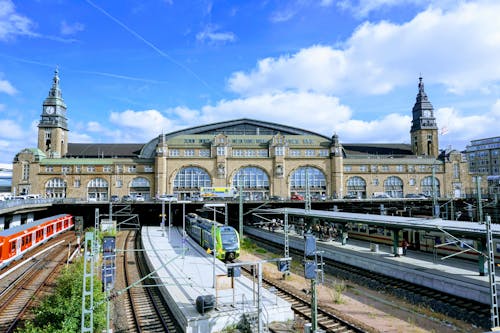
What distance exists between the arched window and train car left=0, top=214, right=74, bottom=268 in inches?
2537

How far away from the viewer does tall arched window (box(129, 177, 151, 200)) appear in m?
70.9

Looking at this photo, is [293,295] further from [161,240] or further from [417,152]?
[417,152]

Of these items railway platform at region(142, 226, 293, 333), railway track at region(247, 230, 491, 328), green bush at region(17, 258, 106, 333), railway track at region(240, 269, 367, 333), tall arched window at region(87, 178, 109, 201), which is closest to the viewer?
green bush at region(17, 258, 106, 333)

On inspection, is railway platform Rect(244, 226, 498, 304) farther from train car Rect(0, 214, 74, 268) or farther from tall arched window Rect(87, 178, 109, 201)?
tall arched window Rect(87, 178, 109, 201)

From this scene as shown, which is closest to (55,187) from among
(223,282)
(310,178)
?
(310,178)

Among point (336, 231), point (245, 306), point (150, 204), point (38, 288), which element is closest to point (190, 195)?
point (150, 204)

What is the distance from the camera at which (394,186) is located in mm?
77625

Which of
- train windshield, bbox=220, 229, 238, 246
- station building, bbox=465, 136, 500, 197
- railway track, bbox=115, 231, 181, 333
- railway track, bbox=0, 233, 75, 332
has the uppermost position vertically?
station building, bbox=465, 136, 500, 197

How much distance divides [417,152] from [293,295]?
8020 centimetres

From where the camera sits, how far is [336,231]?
4725 centimetres

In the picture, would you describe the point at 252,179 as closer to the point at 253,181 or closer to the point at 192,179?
the point at 253,181

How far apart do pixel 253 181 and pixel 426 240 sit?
44.3m

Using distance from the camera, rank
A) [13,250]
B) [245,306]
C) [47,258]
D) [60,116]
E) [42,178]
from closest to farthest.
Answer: [245,306], [13,250], [47,258], [42,178], [60,116]

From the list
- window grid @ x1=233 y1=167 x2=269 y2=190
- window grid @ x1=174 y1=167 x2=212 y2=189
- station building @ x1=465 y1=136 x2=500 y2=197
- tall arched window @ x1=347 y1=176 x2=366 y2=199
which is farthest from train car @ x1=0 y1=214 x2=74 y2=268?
station building @ x1=465 y1=136 x2=500 y2=197
